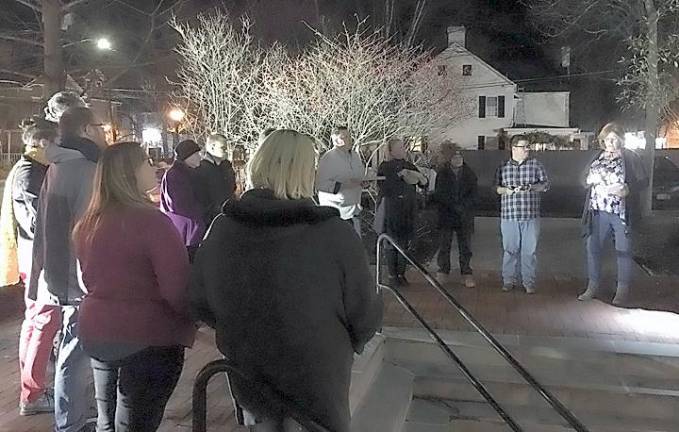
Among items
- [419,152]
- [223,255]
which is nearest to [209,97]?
[419,152]

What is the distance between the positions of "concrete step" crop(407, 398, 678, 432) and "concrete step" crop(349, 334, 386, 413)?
388 millimetres

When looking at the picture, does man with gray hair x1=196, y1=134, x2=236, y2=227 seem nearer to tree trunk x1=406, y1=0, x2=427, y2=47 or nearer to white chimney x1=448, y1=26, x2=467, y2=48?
tree trunk x1=406, y1=0, x2=427, y2=47

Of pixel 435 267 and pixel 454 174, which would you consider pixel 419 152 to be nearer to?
pixel 435 267

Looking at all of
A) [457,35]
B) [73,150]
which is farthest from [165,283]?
[457,35]

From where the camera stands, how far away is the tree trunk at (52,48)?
12.3 metres

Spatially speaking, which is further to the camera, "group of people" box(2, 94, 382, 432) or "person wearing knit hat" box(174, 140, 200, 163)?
"person wearing knit hat" box(174, 140, 200, 163)

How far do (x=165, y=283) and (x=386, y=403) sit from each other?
99.9 inches

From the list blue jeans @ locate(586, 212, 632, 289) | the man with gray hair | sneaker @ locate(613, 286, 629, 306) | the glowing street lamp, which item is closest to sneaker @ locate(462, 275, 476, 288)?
blue jeans @ locate(586, 212, 632, 289)

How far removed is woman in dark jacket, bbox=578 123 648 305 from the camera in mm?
6676

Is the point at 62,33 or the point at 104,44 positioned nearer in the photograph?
the point at 62,33

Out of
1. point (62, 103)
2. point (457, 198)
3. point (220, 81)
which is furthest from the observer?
point (220, 81)

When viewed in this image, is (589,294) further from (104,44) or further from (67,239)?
(104,44)

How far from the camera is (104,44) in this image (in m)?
15.1

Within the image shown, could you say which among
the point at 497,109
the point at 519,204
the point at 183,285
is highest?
the point at 497,109
